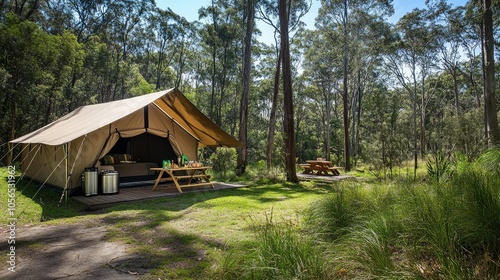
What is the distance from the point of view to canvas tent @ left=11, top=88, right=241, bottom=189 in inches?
253

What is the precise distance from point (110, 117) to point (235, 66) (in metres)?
17.7

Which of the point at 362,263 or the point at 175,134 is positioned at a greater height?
the point at 175,134

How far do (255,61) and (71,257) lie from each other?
79.6 feet

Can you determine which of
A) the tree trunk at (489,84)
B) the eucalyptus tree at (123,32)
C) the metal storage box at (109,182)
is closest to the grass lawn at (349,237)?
the metal storage box at (109,182)

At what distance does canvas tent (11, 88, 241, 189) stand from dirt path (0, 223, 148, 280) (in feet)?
7.87

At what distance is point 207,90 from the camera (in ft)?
93.7

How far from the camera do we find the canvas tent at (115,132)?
6.42 m

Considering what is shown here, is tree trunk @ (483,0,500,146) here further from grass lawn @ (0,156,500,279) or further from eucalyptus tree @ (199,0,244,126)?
eucalyptus tree @ (199,0,244,126)

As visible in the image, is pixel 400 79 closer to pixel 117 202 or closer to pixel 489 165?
pixel 489 165

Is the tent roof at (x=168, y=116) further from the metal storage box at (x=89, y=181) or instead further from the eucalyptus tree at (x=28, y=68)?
the eucalyptus tree at (x=28, y=68)

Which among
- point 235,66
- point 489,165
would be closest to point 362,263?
point 489,165

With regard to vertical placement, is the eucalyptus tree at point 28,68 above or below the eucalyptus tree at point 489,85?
above

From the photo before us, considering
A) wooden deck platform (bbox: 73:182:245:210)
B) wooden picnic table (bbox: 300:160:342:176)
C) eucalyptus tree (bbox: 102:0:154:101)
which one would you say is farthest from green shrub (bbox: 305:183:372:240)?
eucalyptus tree (bbox: 102:0:154:101)

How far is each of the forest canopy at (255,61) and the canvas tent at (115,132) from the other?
3740 mm
